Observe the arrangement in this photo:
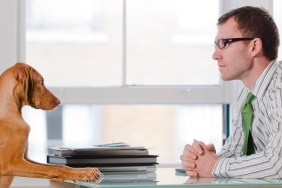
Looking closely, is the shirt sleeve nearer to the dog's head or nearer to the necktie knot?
the necktie knot

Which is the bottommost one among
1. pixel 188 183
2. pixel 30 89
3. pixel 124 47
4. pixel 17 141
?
pixel 188 183

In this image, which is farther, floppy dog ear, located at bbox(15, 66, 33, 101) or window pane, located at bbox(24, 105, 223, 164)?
window pane, located at bbox(24, 105, 223, 164)

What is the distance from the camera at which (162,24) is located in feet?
11.1

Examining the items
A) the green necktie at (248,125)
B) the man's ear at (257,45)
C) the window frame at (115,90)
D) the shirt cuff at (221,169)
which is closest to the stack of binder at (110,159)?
the shirt cuff at (221,169)

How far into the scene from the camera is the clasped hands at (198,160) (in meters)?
2.32

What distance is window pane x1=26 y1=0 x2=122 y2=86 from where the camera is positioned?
328 cm

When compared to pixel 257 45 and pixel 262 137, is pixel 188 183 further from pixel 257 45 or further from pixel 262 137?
pixel 257 45

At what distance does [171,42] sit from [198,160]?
1.11m

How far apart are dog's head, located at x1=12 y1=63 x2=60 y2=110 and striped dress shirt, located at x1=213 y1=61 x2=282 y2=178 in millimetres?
545

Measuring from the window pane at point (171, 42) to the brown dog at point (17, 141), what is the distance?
1.29 meters

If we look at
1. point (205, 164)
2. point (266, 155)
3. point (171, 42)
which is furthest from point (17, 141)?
point (171, 42)

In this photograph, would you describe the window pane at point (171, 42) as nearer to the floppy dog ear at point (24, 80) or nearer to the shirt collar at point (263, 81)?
the shirt collar at point (263, 81)

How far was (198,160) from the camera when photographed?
237 centimetres

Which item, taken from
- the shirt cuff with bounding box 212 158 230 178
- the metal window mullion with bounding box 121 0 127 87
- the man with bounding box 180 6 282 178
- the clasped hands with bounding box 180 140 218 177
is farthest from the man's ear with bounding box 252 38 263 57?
the metal window mullion with bounding box 121 0 127 87
